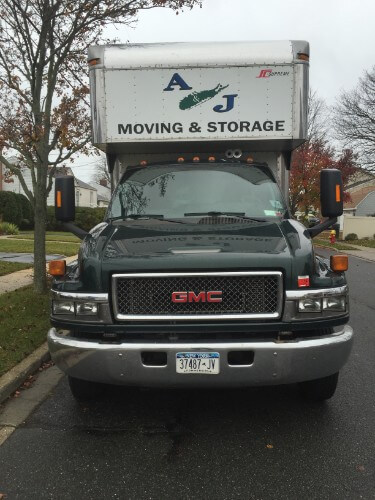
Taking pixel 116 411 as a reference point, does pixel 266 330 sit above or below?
above

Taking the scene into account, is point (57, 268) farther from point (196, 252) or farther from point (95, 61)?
point (95, 61)

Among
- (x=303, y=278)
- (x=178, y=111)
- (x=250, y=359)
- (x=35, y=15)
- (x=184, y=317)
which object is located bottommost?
(x=250, y=359)

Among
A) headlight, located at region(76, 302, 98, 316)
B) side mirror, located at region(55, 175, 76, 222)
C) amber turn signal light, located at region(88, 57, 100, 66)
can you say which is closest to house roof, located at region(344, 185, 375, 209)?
amber turn signal light, located at region(88, 57, 100, 66)

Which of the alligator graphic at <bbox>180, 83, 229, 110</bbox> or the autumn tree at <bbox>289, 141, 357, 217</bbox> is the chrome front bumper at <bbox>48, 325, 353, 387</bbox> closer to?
the alligator graphic at <bbox>180, 83, 229, 110</bbox>

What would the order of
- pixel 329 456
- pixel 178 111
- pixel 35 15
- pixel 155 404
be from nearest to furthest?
1. pixel 329 456
2. pixel 155 404
3. pixel 178 111
4. pixel 35 15

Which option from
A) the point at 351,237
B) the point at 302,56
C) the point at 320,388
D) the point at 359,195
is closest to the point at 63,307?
the point at 320,388

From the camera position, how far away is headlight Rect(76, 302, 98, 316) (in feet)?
11.0

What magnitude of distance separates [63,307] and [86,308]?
0.21 m

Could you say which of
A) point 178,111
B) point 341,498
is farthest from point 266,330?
point 178,111

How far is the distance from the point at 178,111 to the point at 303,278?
98.5 inches

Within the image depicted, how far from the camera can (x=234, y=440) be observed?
3.45 m

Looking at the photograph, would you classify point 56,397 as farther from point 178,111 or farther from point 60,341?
point 178,111

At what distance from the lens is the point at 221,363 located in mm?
3201

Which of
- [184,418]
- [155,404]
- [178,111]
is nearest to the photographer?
[184,418]
